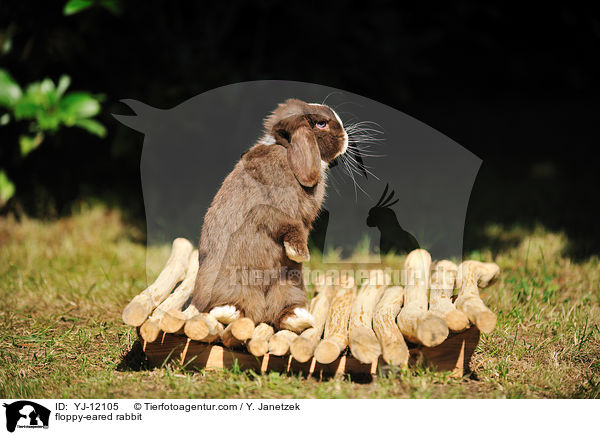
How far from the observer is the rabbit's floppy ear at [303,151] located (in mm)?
2654

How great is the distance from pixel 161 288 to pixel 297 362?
91 cm

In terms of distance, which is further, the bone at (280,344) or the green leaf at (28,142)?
the green leaf at (28,142)

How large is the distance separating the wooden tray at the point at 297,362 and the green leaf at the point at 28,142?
2325mm

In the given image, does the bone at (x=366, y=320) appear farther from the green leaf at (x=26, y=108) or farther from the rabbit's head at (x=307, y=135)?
the green leaf at (x=26, y=108)

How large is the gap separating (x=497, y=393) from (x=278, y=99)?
1762mm

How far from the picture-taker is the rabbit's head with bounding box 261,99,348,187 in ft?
8.73

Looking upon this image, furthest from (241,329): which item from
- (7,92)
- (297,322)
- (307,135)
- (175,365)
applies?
(7,92)

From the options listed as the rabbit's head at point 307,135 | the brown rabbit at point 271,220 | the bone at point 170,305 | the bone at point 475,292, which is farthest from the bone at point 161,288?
the bone at point 475,292

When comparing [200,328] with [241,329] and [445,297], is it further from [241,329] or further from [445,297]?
[445,297]

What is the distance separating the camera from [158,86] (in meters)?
4.57
